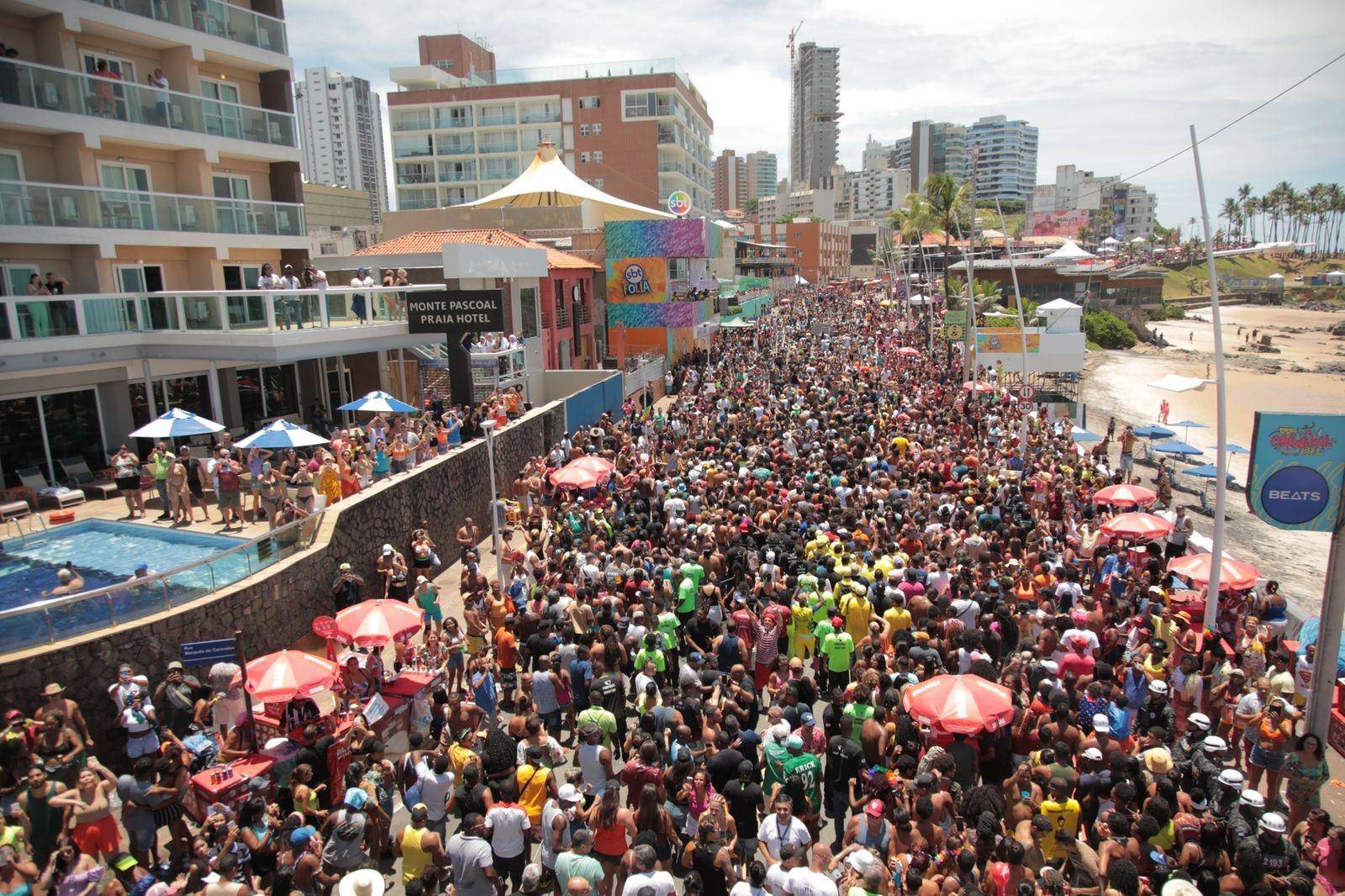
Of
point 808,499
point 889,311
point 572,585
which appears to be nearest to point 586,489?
point 808,499

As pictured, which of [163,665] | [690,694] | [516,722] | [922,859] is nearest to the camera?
[922,859]

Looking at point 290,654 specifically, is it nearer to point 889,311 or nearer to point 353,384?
point 353,384

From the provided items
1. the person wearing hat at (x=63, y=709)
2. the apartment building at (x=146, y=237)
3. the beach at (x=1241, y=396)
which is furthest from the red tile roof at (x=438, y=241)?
the beach at (x=1241, y=396)

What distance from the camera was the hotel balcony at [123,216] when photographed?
1627 centimetres

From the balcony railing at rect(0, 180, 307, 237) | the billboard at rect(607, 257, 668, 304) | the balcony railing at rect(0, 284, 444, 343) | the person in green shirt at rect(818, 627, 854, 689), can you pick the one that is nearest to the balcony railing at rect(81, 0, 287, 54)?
the balcony railing at rect(0, 180, 307, 237)

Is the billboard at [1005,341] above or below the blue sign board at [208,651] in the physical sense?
above

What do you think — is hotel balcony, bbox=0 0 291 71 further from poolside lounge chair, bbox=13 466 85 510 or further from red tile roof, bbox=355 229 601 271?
poolside lounge chair, bbox=13 466 85 510

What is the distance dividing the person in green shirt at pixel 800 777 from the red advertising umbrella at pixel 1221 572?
669 cm

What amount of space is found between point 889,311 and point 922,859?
5629 cm

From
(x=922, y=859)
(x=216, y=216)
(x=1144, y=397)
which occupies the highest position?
(x=216, y=216)

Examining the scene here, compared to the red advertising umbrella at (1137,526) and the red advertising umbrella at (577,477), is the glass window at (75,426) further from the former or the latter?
the red advertising umbrella at (1137,526)

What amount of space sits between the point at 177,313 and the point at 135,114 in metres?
5.46

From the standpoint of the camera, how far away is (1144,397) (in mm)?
47250

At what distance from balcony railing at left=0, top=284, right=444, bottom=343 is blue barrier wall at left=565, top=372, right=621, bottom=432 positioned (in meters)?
6.65
